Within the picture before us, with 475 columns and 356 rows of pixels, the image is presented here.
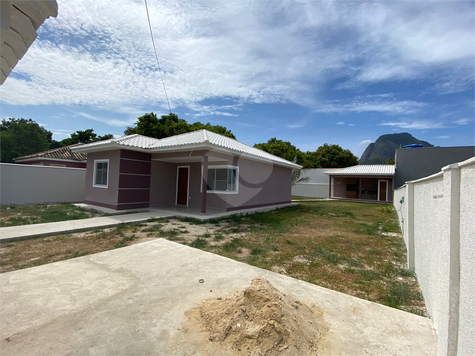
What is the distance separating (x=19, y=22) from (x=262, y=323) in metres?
3.26

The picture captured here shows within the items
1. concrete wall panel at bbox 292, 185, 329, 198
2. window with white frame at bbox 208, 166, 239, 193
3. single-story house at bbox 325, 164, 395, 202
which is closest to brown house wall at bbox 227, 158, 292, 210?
window with white frame at bbox 208, 166, 239, 193

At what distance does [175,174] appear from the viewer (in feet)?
40.1

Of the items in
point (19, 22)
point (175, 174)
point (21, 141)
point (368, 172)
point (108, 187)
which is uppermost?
point (21, 141)

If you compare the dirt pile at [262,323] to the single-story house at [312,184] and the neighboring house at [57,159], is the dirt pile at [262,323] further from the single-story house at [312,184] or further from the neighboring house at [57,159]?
the single-story house at [312,184]

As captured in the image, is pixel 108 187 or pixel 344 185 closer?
pixel 108 187

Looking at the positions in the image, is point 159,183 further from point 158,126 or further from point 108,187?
point 158,126

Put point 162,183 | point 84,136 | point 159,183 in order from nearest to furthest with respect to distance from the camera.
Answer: point 159,183 < point 162,183 < point 84,136

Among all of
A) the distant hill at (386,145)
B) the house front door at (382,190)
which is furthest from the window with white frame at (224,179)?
the distant hill at (386,145)

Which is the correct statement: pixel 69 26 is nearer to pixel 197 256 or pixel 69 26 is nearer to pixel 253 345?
pixel 197 256

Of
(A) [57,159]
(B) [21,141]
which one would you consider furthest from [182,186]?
(B) [21,141]

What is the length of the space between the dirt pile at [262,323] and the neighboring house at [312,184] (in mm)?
25270

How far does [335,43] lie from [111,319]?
11712 millimetres

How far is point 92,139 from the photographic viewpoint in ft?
108

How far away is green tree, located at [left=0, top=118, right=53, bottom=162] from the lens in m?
28.1
